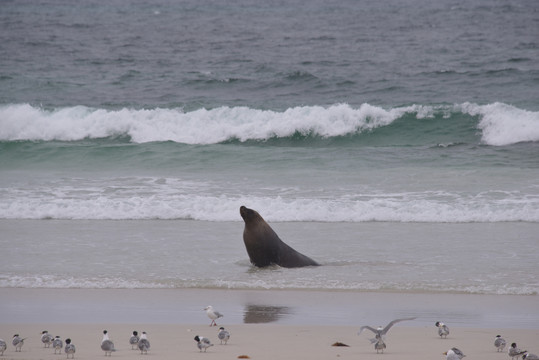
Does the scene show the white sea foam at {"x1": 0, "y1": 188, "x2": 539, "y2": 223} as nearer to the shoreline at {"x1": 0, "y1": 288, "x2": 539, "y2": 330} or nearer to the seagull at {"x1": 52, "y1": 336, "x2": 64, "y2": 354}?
the shoreline at {"x1": 0, "y1": 288, "x2": 539, "y2": 330}

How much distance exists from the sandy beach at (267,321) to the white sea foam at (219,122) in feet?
44.5

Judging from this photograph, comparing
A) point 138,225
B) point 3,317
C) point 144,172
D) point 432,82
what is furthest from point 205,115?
point 3,317

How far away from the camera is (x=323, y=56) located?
31500 millimetres

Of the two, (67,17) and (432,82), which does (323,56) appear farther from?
(67,17)

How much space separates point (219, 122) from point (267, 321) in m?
15.7

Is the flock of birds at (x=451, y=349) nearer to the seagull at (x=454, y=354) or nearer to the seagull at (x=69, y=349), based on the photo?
the seagull at (x=454, y=354)

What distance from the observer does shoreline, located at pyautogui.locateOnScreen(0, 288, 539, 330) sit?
772 centimetres

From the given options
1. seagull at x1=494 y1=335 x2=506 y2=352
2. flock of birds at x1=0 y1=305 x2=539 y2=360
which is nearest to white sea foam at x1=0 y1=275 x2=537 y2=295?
flock of birds at x1=0 y1=305 x2=539 y2=360

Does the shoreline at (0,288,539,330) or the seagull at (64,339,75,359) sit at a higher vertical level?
the shoreline at (0,288,539,330)

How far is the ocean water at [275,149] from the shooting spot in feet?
33.9

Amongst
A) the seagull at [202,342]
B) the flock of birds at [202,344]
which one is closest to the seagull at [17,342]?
the flock of birds at [202,344]

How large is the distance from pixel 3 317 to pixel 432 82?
21.4 meters

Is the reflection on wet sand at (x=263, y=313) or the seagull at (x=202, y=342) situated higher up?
the reflection on wet sand at (x=263, y=313)

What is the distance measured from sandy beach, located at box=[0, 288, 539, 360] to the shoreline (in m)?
0.01
